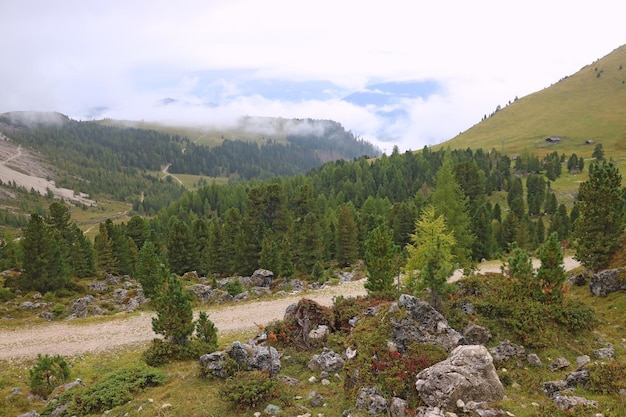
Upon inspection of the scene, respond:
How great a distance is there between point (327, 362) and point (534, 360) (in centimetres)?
1155

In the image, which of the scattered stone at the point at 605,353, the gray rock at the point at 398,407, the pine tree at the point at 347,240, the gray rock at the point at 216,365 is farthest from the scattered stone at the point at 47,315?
the scattered stone at the point at 605,353

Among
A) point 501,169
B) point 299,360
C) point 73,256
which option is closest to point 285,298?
point 299,360

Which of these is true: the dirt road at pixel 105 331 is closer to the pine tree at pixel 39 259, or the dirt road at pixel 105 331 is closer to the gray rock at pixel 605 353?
the pine tree at pixel 39 259

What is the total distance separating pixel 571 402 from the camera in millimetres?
15492

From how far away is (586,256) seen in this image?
119ft

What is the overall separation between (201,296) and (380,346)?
119 ft

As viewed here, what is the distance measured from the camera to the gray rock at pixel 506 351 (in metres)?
21.2

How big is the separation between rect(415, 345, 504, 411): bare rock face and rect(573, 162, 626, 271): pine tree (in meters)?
25.1

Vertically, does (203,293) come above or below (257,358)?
below

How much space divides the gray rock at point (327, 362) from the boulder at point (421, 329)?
13.4 ft

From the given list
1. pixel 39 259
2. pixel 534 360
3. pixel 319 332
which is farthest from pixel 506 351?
pixel 39 259

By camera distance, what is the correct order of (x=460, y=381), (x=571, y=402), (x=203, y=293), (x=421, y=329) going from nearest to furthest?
(x=571, y=402)
(x=460, y=381)
(x=421, y=329)
(x=203, y=293)

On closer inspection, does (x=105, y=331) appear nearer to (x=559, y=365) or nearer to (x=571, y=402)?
(x=559, y=365)

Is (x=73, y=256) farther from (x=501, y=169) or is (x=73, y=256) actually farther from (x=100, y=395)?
(x=501, y=169)
